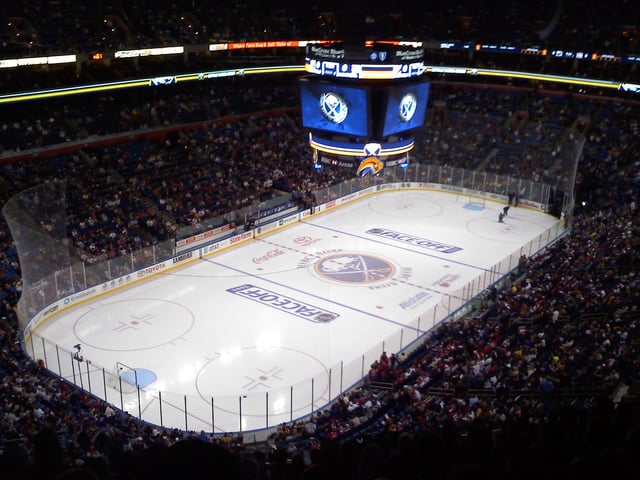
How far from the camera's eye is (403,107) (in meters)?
20.9

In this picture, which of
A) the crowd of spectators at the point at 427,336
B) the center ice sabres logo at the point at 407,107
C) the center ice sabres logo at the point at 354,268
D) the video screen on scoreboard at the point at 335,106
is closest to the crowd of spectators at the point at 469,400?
the crowd of spectators at the point at 427,336

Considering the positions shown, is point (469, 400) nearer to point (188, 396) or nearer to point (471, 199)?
point (188, 396)

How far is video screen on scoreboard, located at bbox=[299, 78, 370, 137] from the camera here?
20.1 metres

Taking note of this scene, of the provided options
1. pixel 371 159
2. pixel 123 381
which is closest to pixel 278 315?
pixel 371 159

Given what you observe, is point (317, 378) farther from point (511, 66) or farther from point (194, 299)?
point (511, 66)

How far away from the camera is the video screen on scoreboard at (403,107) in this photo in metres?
20.2

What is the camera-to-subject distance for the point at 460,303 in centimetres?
2355

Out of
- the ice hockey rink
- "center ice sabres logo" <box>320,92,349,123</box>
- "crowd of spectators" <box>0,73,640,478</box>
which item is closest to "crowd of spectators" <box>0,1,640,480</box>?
"crowd of spectators" <box>0,73,640,478</box>

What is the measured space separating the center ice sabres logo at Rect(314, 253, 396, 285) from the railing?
390 cm

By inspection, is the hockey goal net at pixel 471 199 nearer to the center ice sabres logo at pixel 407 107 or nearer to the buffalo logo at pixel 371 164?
the center ice sabres logo at pixel 407 107

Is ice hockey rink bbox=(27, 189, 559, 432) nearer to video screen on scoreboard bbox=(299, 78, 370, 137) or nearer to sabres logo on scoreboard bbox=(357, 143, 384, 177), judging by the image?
sabres logo on scoreboard bbox=(357, 143, 384, 177)

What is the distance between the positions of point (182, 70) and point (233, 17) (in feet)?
26.7

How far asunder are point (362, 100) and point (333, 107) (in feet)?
3.80

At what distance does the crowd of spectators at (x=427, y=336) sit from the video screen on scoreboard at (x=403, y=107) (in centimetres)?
642
